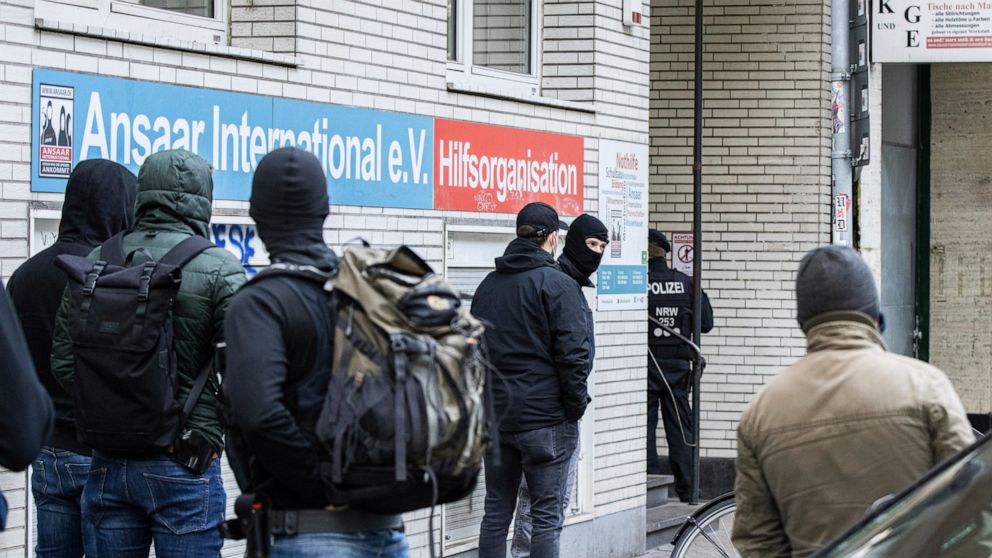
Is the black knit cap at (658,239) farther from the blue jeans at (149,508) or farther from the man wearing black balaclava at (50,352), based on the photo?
the blue jeans at (149,508)

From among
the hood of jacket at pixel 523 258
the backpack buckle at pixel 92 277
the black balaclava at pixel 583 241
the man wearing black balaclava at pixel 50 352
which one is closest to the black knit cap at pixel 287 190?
the backpack buckle at pixel 92 277

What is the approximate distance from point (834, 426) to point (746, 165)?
7967 millimetres

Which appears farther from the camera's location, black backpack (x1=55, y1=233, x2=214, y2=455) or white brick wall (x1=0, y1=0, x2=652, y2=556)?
white brick wall (x1=0, y1=0, x2=652, y2=556)

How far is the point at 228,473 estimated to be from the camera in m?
6.21

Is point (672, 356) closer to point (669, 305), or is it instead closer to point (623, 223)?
point (669, 305)

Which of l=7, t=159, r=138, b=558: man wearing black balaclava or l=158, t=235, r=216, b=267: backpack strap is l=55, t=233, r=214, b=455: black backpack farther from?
l=7, t=159, r=138, b=558: man wearing black balaclava

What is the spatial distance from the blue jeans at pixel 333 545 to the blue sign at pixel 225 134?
234cm

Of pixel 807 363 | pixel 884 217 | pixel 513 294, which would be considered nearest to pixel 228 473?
pixel 513 294

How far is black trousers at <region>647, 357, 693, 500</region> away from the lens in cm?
1058

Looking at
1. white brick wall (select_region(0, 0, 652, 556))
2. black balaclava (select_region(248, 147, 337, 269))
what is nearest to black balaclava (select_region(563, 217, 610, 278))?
white brick wall (select_region(0, 0, 652, 556))

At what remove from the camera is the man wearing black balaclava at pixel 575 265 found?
23.4ft

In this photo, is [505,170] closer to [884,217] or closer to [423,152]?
[423,152]

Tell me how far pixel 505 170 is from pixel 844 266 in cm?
434

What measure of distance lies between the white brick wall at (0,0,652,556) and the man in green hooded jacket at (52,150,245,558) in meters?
1.03
